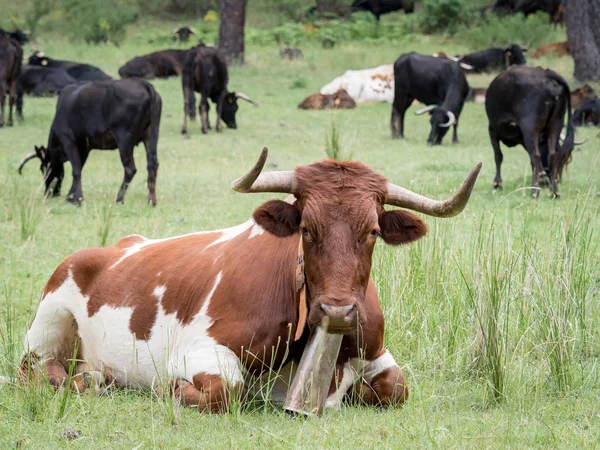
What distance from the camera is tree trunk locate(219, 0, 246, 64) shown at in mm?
26891

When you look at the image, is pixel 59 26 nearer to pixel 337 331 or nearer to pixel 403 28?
pixel 403 28

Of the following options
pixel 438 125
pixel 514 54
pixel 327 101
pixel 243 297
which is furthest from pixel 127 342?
pixel 514 54

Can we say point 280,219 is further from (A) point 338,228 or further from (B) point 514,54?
(B) point 514,54

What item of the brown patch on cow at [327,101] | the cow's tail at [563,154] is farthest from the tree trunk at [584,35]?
the cow's tail at [563,154]

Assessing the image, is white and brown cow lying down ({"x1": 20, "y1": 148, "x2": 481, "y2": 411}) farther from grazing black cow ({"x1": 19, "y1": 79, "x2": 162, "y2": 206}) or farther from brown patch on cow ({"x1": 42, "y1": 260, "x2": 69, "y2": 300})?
grazing black cow ({"x1": 19, "y1": 79, "x2": 162, "y2": 206})

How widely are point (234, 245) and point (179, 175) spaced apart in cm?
994

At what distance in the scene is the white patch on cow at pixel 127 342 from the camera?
4945mm

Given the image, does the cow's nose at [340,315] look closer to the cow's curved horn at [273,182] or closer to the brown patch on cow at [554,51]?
the cow's curved horn at [273,182]

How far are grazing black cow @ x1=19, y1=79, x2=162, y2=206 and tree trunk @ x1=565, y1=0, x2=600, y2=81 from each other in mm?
14516

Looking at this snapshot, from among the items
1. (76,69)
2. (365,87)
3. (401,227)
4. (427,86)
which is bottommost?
(76,69)

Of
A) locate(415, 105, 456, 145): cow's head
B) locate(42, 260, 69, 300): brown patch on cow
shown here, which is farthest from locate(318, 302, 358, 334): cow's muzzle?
locate(415, 105, 456, 145): cow's head

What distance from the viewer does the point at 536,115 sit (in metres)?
12.9

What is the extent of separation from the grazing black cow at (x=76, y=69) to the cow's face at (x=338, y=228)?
2063 centimetres

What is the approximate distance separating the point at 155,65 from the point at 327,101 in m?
6.55
